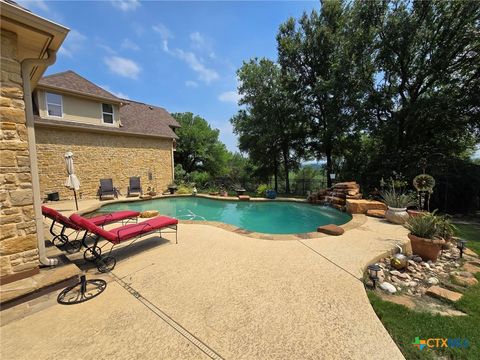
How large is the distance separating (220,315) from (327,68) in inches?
654

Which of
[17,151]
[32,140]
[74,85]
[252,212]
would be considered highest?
[74,85]

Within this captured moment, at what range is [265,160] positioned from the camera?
16.9 meters

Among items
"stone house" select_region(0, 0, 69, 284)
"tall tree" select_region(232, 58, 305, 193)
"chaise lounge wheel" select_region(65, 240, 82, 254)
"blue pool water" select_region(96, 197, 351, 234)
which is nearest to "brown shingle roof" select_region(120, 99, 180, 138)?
"blue pool water" select_region(96, 197, 351, 234)

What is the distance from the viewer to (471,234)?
17.8ft

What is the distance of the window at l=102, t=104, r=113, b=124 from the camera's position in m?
12.7

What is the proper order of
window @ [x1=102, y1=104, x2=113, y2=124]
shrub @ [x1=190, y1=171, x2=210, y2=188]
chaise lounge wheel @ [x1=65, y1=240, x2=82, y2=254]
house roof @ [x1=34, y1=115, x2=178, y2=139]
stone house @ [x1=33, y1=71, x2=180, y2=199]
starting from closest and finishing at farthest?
chaise lounge wheel @ [x1=65, y1=240, x2=82, y2=254], house roof @ [x1=34, y1=115, x2=178, y2=139], stone house @ [x1=33, y1=71, x2=180, y2=199], window @ [x1=102, y1=104, x2=113, y2=124], shrub @ [x1=190, y1=171, x2=210, y2=188]

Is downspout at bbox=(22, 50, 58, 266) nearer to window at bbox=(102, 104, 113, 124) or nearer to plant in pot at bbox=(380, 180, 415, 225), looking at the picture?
plant in pot at bbox=(380, 180, 415, 225)

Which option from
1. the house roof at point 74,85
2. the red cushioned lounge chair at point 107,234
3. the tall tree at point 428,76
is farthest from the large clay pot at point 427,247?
the house roof at point 74,85

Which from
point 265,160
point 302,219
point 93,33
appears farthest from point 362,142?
point 93,33

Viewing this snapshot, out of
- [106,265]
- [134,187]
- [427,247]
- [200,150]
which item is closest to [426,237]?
[427,247]

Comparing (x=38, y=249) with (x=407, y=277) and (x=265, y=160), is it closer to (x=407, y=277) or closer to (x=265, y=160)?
(x=407, y=277)

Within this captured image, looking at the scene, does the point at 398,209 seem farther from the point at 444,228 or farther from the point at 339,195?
the point at 339,195

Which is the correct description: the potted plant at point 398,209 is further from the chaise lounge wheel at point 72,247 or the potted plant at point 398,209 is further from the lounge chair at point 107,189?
the lounge chair at point 107,189

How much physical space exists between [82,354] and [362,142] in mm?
15357
